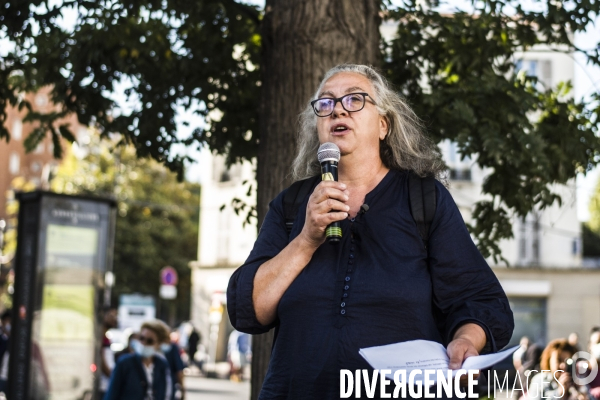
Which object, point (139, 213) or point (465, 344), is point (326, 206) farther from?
point (139, 213)

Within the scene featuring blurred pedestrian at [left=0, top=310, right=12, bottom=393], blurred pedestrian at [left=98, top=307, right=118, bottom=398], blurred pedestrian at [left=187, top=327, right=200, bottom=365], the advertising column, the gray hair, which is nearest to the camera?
the gray hair

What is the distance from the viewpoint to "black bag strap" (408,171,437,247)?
119 inches

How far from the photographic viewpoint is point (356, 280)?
2.90 m

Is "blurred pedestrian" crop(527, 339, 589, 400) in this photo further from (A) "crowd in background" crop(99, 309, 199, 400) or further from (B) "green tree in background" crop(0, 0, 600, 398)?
(A) "crowd in background" crop(99, 309, 199, 400)

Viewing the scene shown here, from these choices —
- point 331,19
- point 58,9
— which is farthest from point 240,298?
point 58,9

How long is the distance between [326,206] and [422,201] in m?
0.45

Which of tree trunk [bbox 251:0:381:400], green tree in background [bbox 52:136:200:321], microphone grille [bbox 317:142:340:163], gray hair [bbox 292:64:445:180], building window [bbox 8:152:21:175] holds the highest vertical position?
building window [bbox 8:152:21:175]

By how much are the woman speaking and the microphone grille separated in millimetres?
86

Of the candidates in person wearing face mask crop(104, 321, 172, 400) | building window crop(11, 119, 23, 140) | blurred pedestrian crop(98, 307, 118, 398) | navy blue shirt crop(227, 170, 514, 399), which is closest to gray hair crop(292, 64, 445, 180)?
navy blue shirt crop(227, 170, 514, 399)

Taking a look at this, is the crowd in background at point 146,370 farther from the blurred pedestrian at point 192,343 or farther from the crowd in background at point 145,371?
the blurred pedestrian at point 192,343

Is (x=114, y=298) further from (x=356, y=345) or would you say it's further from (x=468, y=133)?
(x=356, y=345)

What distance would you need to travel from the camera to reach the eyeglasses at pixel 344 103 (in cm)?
320

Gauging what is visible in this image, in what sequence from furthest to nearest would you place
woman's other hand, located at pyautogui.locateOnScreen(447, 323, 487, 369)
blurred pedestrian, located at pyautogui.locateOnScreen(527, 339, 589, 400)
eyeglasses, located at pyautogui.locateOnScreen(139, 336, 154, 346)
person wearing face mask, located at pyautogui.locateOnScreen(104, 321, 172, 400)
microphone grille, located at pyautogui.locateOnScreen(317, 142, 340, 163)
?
blurred pedestrian, located at pyautogui.locateOnScreen(527, 339, 589, 400) → eyeglasses, located at pyautogui.locateOnScreen(139, 336, 154, 346) → person wearing face mask, located at pyautogui.locateOnScreen(104, 321, 172, 400) → microphone grille, located at pyautogui.locateOnScreen(317, 142, 340, 163) → woman's other hand, located at pyautogui.locateOnScreen(447, 323, 487, 369)

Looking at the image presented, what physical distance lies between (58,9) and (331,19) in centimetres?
290
